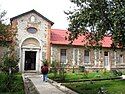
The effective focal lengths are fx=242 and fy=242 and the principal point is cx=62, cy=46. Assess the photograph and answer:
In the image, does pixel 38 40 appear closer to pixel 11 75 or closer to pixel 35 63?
pixel 35 63

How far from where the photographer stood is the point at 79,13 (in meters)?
18.2

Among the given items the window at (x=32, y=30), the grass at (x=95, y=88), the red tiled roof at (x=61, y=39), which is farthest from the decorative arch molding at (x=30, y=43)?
the grass at (x=95, y=88)

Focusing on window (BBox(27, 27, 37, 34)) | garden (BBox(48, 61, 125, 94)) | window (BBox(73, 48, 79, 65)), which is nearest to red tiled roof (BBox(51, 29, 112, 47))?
window (BBox(73, 48, 79, 65))

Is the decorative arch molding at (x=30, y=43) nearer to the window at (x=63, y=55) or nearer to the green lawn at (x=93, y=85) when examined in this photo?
the window at (x=63, y=55)

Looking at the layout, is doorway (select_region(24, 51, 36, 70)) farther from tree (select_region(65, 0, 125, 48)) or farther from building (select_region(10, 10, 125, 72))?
tree (select_region(65, 0, 125, 48))

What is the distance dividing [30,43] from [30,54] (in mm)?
1841

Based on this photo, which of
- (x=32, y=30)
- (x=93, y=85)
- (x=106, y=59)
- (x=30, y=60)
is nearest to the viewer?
(x=93, y=85)

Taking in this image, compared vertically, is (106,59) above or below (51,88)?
above

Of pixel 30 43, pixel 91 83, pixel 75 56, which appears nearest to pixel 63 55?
pixel 75 56

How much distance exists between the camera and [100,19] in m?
17.4

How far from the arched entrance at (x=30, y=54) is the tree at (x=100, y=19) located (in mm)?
13741

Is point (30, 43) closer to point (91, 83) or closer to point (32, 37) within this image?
point (32, 37)

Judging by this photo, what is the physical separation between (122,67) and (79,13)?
22.6 metres

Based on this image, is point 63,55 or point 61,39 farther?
point 61,39
